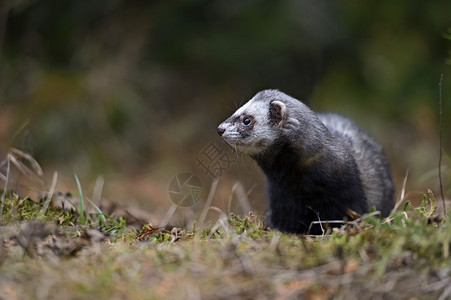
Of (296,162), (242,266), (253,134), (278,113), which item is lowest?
(242,266)

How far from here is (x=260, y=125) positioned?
14.2 ft

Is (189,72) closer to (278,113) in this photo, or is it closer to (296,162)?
(278,113)

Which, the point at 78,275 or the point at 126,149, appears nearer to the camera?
the point at 78,275

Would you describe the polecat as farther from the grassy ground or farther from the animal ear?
the grassy ground

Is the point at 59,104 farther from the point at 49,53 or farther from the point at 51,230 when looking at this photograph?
the point at 51,230

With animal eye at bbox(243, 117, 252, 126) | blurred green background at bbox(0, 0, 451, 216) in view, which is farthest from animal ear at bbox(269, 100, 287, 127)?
blurred green background at bbox(0, 0, 451, 216)

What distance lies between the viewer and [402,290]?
2.49m

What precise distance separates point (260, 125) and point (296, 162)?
379mm

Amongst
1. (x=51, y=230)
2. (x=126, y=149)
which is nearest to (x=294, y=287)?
(x=51, y=230)

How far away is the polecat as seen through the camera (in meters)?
4.21

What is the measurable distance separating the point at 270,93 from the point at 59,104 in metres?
4.71

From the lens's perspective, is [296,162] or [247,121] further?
[247,121]

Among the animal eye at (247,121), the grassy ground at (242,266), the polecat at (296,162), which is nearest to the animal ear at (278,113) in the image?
the polecat at (296,162)

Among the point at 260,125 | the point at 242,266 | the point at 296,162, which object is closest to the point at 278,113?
the point at 260,125
